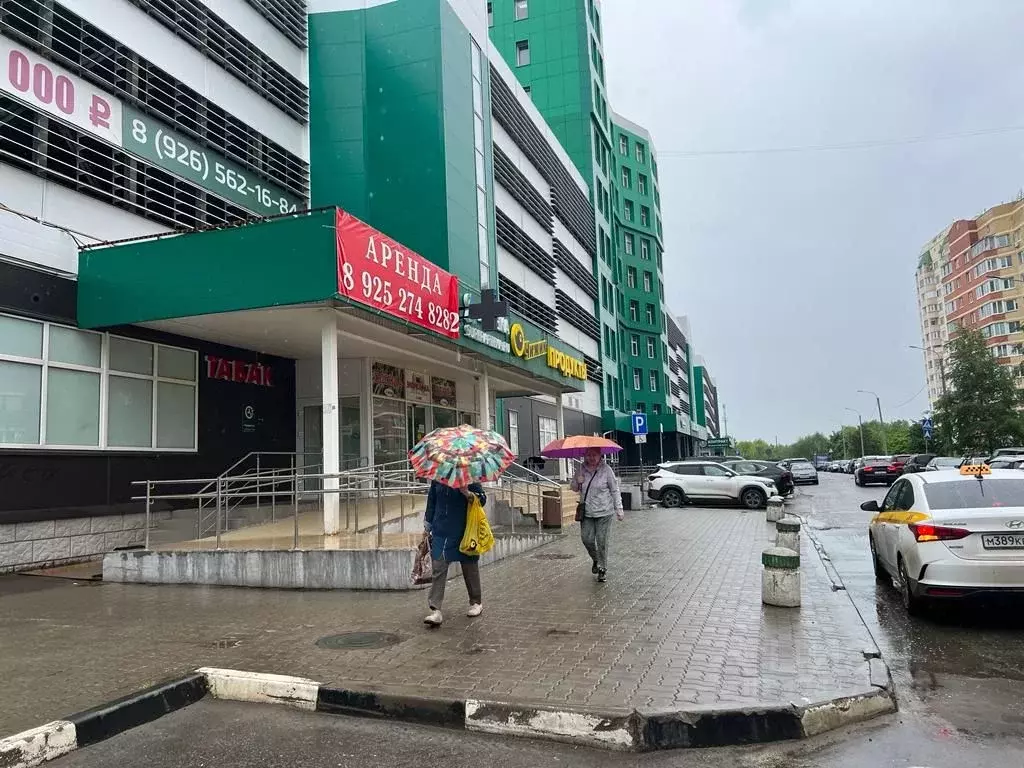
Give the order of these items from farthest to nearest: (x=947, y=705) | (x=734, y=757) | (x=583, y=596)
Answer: (x=583, y=596), (x=947, y=705), (x=734, y=757)

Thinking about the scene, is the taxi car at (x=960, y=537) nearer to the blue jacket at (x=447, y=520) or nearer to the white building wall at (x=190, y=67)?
the blue jacket at (x=447, y=520)

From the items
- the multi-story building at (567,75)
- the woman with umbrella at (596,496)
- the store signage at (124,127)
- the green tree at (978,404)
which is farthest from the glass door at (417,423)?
the green tree at (978,404)

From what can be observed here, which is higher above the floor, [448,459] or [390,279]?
[390,279]

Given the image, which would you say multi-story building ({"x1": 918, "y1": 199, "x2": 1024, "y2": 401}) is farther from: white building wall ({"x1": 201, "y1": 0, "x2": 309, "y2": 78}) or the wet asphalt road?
the wet asphalt road

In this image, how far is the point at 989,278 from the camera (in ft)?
269

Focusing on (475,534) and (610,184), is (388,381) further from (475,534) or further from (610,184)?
(610,184)

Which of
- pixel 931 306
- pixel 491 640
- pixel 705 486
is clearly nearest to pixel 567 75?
pixel 705 486

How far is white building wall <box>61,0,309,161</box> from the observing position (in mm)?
13688

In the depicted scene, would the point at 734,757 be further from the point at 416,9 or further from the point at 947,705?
the point at 416,9

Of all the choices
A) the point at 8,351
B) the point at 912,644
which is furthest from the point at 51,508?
the point at 912,644

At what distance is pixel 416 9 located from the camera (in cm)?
2109

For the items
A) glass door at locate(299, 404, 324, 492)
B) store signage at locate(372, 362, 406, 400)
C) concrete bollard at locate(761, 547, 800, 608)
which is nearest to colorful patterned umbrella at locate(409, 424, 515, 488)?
concrete bollard at locate(761, 547, 800, 608)

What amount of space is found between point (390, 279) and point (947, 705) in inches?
399

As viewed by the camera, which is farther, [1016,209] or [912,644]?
[1016,209]
